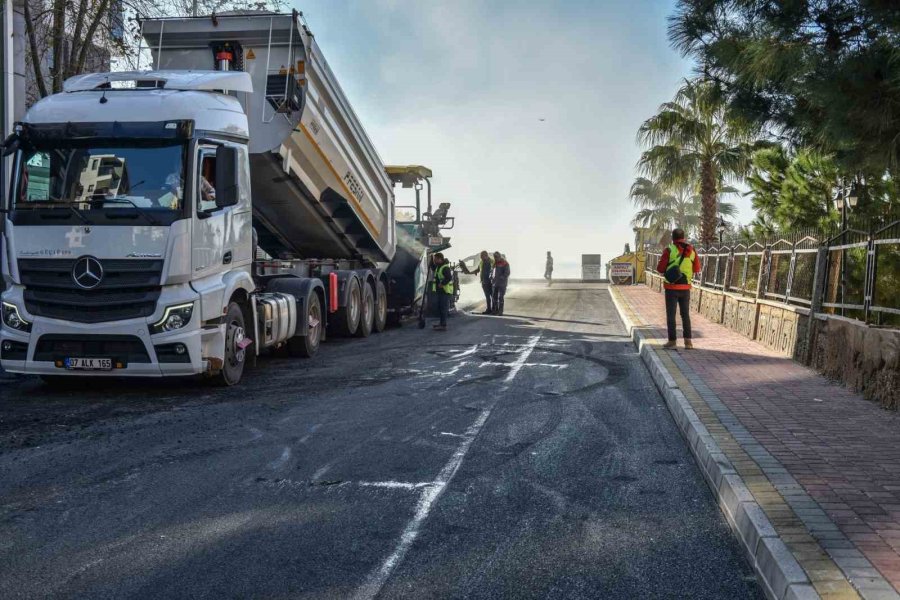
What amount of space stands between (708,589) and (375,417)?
15.3 ft

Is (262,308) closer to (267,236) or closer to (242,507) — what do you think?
(267,236)

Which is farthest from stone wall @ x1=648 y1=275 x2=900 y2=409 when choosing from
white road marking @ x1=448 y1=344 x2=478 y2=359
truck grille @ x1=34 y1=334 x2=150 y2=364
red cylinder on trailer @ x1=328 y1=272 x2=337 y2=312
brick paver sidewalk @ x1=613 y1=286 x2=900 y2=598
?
truck grille @ x1=34 y1=334 x2=150 y2=364

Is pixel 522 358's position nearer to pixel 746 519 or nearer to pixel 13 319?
pixel 13 319

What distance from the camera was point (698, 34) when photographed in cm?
948

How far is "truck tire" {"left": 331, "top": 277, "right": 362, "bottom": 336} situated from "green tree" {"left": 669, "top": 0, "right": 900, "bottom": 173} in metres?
7.81

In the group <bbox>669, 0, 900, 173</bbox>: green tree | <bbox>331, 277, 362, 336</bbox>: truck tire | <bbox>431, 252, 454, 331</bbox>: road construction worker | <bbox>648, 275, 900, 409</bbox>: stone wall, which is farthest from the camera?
<bbox>431, 252, 454, 331</bbox>: road construction worker

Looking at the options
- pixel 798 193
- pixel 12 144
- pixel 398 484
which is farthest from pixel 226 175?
pixel 798 193

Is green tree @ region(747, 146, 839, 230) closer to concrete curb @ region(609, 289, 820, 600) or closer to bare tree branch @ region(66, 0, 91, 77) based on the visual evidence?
concrete curb @ region(609, 289, 820, 600)

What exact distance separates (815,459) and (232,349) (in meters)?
6.69

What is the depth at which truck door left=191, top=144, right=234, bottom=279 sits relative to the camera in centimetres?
928

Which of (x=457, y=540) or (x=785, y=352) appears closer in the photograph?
(x=457, y=540)

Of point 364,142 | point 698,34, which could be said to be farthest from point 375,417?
point 364,142

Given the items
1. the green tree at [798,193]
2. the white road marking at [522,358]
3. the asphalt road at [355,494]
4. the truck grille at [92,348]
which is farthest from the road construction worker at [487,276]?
the truck grille at [92,348]

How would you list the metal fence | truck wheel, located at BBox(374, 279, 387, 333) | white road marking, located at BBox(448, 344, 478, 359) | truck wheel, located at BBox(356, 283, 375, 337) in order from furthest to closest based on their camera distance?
truck wheel, located at BBox(374, 279, 387, 333) → truck wheel, located at BBox(356, 283, 375, 337) → white road marking, located at BBox(448, 344, 478, 359) → the metal fence
